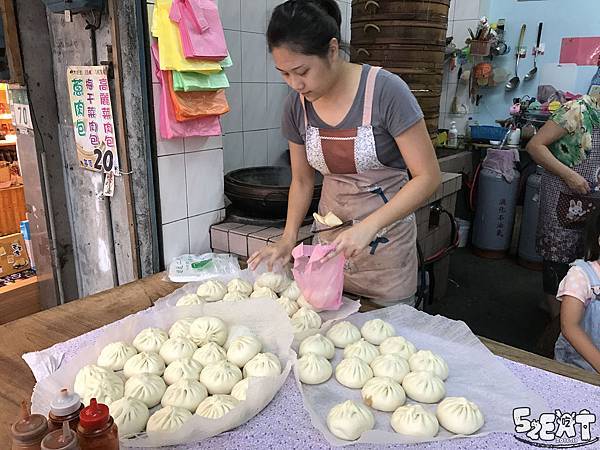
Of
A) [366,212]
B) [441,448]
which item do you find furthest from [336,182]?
[441,448]

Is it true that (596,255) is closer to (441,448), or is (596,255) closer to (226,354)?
(441,448)

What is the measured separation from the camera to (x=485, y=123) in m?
5.10

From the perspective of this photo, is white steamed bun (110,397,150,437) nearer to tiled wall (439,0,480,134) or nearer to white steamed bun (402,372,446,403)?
white steamed bun (402,372,446,403)

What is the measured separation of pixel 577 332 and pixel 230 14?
253 centimetres

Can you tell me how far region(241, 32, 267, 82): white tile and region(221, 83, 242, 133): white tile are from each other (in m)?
0.12

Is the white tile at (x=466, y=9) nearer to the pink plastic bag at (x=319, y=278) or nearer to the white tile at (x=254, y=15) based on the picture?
the white tile at (x=254, y=15)

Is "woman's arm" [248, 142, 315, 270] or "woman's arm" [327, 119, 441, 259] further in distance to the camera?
"woman's arm" [248, 142, 315, 270]

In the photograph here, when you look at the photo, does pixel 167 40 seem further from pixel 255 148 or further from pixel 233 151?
pixel 255 148

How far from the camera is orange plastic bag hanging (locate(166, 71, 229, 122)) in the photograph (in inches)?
80.5

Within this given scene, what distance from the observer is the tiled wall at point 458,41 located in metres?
4.87

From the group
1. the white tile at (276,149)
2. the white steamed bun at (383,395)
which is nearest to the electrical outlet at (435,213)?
the white tile at (276,149)

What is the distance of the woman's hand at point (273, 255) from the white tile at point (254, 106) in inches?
65.1

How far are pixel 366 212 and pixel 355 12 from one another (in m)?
2.02

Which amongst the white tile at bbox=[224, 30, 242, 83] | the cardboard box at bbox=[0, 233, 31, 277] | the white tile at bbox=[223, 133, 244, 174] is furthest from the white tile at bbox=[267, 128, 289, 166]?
the cardboard box at bbox=[0, 233, 31, 277]
